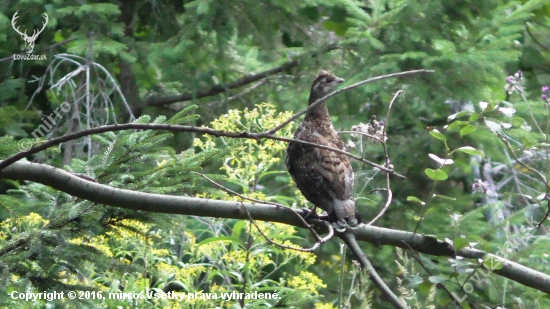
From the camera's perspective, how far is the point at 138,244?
329 cm

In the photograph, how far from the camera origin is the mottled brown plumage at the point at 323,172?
9.36 ft

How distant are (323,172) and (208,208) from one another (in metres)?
0.93

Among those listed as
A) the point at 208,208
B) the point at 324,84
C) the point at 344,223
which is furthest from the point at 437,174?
the point at 324,84

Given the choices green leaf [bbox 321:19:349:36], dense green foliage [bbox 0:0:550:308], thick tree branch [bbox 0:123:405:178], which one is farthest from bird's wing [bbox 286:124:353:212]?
green leaf [bbox 321:19:349:36]

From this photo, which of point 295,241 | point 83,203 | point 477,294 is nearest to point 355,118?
point 295,241

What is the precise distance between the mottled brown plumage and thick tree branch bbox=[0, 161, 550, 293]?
300 millimetres

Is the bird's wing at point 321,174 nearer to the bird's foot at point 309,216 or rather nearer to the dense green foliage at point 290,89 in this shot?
the bird's foot at point 309,216

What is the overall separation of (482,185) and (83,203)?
165 centimetres

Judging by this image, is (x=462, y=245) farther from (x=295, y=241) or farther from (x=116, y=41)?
(x=116, y=41)

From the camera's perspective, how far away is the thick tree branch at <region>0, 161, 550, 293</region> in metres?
2.14

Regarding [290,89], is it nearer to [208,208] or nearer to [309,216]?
[309,216]

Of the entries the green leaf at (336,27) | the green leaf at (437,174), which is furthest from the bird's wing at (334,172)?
the green leaf at (336,27)

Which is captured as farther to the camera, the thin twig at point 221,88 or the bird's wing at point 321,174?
the thin twig at point 221,88

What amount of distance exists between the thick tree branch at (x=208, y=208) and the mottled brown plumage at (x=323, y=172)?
300 millimetres
